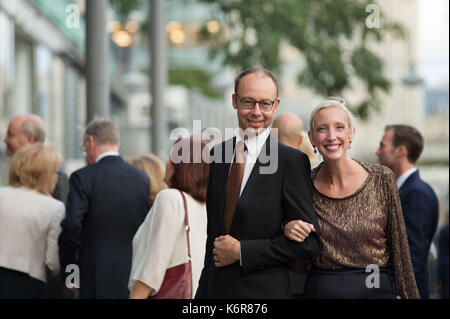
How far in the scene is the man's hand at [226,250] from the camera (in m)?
3.59

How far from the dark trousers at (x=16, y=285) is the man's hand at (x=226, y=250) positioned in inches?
114

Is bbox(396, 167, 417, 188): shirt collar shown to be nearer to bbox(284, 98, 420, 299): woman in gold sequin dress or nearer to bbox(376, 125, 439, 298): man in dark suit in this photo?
bbox(376, 125, 439, 298): man in dark suit

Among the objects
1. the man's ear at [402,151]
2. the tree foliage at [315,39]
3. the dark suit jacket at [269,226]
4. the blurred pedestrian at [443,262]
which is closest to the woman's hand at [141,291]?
the dark suit jacket at [269,226]

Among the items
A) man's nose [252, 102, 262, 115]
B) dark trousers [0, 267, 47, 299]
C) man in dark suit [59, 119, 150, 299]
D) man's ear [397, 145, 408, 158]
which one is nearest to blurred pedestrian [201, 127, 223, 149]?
man in dark suit [59, 119, 150, 299]

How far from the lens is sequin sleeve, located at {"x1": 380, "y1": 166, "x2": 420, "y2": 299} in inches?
149

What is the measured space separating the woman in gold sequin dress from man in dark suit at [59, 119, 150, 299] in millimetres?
2435

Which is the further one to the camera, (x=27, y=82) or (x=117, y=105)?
(x=117, y=105)

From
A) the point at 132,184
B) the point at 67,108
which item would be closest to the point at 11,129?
the point at 132,184

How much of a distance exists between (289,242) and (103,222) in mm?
2695

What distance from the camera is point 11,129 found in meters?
7.28

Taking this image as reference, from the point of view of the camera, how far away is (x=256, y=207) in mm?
3607
